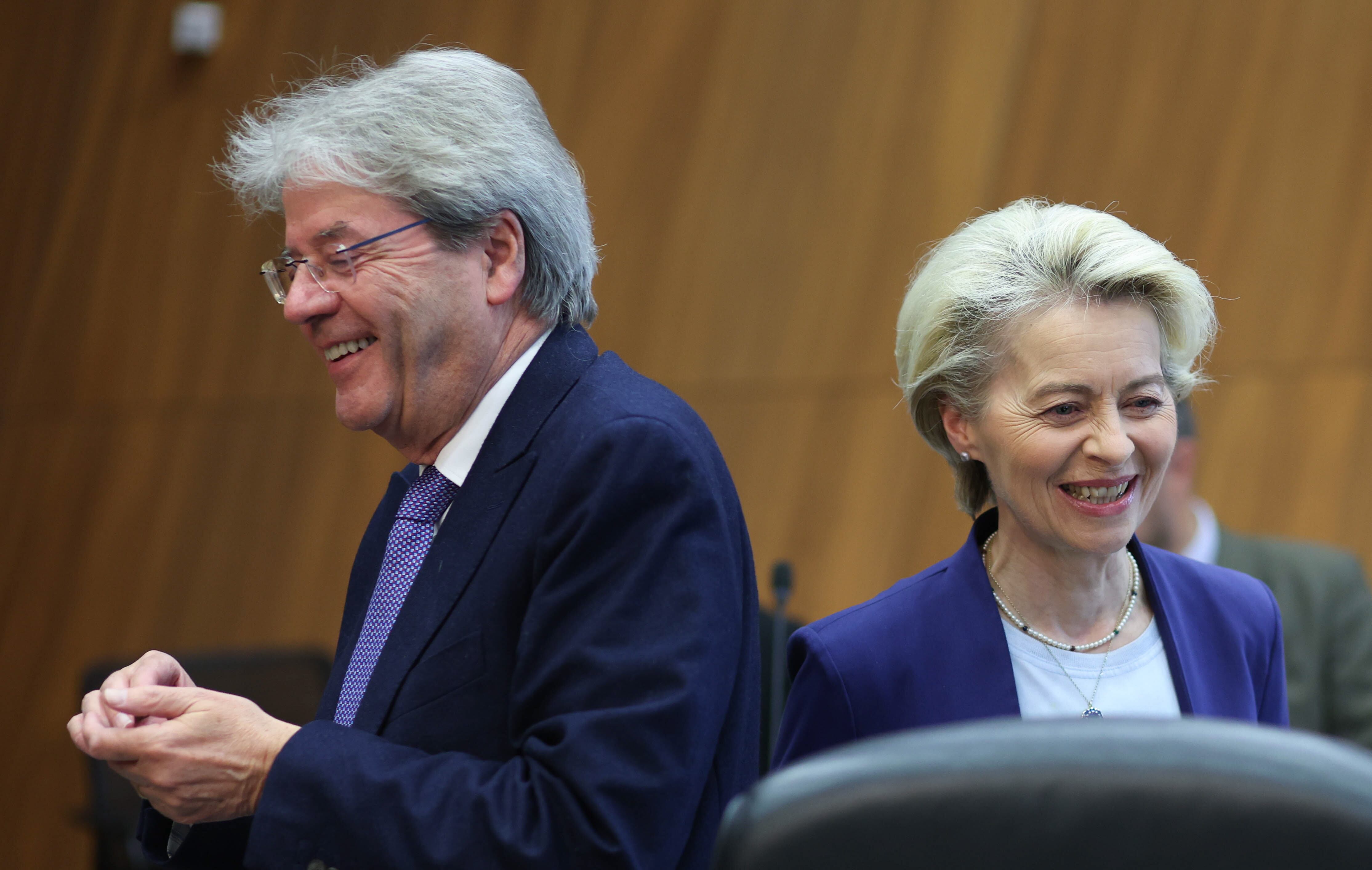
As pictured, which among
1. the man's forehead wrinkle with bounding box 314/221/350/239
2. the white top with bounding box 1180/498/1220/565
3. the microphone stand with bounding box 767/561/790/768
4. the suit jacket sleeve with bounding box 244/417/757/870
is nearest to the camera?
the suit jacket sleeve with bounding box 244/417/757/870

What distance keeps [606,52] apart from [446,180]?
335cm

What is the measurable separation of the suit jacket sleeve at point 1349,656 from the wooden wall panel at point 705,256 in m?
0.33

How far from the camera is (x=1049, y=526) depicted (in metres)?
1.83

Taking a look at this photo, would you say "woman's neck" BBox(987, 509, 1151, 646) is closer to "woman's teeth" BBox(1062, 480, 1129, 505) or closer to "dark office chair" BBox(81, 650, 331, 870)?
"woman's teeth" BBox(1062, 480, 1129, 505)

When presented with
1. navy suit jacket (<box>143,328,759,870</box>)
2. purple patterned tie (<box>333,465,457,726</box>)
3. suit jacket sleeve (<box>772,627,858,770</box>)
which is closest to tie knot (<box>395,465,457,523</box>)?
purple patterned tie (<box>333,465,457,726</box>)

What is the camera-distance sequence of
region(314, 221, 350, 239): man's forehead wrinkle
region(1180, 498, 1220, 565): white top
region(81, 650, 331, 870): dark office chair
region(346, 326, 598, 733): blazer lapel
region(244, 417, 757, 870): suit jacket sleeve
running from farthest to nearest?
region(81, 650, 331, 870): dark office chair
region(1180, 498, 1220, 565): white top
region(314, 221, 350, 239): man's forehead wrinkle
region(346, 326, 598, 733): blazer lapel
region(244, 417, 757, 870): suit jacket sleeve

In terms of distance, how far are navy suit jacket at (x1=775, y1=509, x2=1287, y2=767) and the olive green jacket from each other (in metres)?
1.57

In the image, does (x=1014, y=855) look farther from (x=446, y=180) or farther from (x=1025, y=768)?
(x=446, y=180)

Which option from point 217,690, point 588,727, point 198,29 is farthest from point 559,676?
point 198,29

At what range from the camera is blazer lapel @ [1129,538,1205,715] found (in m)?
1.85

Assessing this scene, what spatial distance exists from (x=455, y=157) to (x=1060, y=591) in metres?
0.94

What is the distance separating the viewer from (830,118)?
14.5ft

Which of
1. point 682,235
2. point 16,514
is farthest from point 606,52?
point 16,514

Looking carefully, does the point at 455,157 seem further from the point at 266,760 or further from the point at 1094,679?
the point at 1094,679
